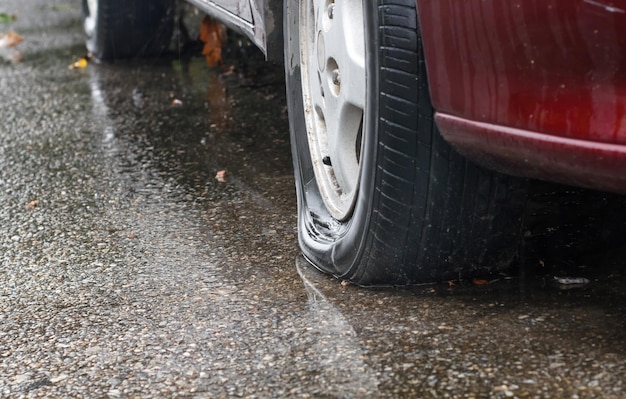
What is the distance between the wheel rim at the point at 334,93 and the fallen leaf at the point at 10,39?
4745mm

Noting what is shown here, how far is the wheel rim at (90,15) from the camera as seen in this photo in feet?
19.5

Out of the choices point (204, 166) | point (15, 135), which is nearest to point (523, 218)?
point (204, 166)

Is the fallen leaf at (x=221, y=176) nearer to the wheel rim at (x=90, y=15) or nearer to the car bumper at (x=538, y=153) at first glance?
the car bumper at (x=538, y=153)

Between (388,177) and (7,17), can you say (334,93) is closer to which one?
(388,177)

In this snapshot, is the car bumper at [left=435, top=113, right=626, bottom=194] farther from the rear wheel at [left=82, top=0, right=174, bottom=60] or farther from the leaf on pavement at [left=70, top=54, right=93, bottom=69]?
the leaf on pavement at [left=70, top=54, right=93, bottom=69]

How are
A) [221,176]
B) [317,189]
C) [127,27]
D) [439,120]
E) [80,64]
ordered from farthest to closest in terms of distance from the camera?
[80,64] < [127,27] < [221,176] < [317,189] < [439,120]

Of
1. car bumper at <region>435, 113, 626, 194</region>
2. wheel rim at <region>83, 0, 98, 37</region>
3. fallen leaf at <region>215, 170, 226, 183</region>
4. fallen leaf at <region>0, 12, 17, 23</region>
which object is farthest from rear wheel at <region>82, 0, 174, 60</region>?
car bumper at <region>435, 113, 626, 194</region>

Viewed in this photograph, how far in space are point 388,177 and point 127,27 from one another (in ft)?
13.3

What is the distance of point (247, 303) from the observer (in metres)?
2.39

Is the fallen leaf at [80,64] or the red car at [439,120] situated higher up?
the red car at [439,120]

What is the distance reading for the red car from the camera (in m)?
1.72

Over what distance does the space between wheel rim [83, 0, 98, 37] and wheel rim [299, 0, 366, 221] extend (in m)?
3.35

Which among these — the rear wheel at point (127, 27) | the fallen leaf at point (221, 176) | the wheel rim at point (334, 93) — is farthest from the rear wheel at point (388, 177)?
the rear wheel at point (127, 27)

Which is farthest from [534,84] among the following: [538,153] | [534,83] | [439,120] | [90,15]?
[90,15]
